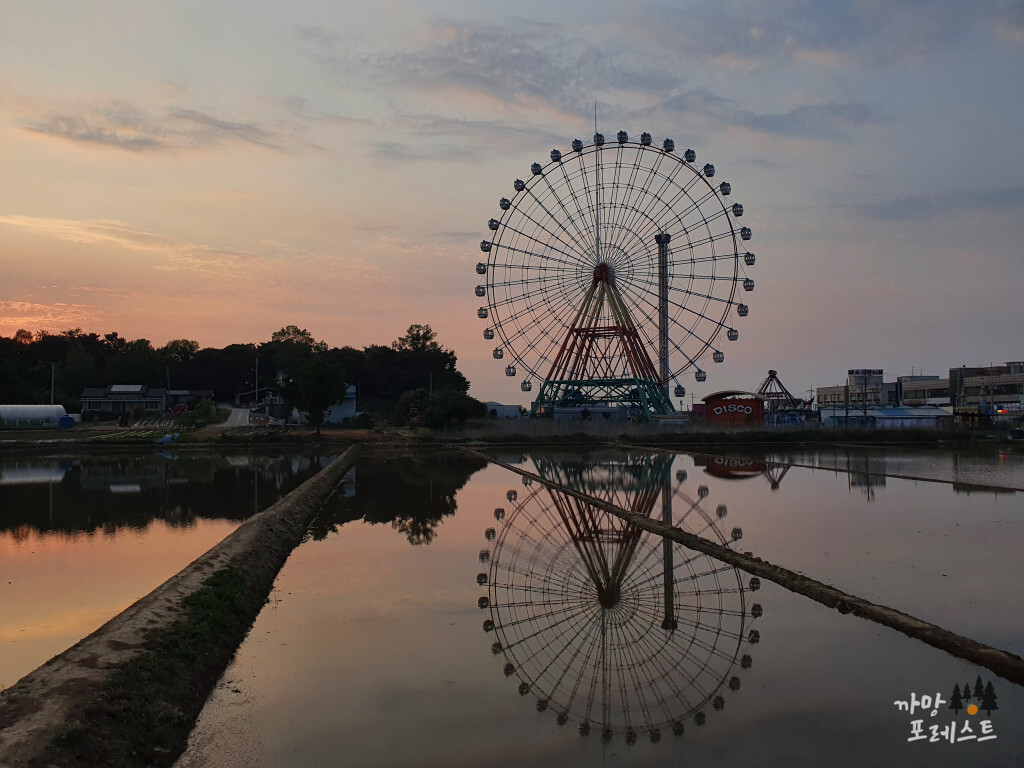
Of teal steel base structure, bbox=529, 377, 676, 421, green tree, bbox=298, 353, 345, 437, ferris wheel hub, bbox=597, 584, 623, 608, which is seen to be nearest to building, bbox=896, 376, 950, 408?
teal steel base structure, bbox=529, 377, 676, 421

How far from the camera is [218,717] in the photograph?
7645 millimetres

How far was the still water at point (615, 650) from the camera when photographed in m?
6.85

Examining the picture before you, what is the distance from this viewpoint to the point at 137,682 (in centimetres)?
771

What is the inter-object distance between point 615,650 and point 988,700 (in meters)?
3.88

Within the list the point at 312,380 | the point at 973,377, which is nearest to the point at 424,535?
the point at 312,380

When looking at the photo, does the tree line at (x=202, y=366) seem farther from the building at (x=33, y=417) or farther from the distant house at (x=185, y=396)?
the building at (x=33, y=417)

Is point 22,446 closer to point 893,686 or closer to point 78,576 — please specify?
point 78,576

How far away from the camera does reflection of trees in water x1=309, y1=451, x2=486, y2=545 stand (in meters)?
19.8

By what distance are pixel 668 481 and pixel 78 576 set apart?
20317 mm

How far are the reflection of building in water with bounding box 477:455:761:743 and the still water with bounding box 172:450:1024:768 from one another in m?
0.04

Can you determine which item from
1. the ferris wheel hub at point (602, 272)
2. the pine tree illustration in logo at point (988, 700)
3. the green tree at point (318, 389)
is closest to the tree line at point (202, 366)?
the green tree at point (318, 389)

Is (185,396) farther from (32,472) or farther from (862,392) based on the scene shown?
(862,392)

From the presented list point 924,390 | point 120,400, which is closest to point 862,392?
point 924,390

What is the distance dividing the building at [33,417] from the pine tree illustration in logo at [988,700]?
237 ft
